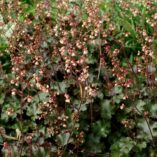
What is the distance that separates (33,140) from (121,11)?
178cm

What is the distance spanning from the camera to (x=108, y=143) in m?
3.46

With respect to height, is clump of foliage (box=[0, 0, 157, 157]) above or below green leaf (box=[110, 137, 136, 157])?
above

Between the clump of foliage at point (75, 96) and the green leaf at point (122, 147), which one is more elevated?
the clump of foliage at point (75, 96)

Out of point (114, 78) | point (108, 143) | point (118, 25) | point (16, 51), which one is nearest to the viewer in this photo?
point (108, 143)

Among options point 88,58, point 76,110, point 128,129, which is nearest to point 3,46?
point 88,58

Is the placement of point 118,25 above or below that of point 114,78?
above

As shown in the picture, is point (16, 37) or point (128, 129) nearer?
point (128, 129)

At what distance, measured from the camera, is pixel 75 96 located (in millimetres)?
3568

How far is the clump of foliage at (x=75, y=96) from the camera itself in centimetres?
319

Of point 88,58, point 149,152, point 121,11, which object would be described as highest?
point 121,11

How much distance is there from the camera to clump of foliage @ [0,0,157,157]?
10.5 feet

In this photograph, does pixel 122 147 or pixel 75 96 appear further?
pixel 75 96

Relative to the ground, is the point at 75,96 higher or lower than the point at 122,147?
higher

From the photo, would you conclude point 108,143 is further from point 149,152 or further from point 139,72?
point 139,72
